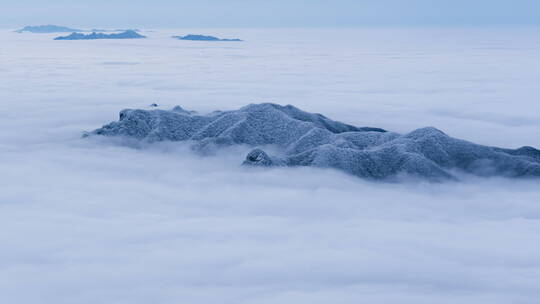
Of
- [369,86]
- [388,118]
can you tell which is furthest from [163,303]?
[369,86]

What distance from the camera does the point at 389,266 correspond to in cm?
469

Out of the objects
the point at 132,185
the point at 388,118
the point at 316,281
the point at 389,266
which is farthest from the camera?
the point at 388,118

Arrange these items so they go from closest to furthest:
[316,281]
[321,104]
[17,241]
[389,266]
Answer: [316,281] < [389,266] < [17,241] < [321,104]

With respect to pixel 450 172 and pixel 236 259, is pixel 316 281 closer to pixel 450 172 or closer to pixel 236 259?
pixel 236 259

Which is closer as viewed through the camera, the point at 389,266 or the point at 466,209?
the point at 389,266

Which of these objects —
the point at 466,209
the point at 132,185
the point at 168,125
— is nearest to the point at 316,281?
the point at 466,209

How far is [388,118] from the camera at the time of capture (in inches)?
540

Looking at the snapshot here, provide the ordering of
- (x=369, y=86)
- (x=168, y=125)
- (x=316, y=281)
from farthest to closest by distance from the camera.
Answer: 1. (x=369, y=86)
2. (x=168, y=125)
3. (x=316, y=281)

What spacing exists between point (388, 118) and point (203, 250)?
9.44 m

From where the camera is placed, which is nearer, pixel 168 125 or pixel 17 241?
pixel 17 241

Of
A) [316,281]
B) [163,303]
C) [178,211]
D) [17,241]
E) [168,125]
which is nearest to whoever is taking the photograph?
[163,303]

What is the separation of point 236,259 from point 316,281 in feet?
2.34

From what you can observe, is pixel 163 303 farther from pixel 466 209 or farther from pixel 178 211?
pixel 466 209

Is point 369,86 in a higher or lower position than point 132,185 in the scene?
higher
